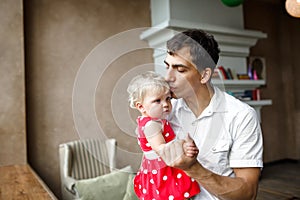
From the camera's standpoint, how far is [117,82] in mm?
627

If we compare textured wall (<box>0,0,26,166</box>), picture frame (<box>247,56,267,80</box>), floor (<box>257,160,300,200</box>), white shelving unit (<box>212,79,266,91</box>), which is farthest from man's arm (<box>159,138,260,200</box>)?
picture frame (<box>247,56,267,80</box>)

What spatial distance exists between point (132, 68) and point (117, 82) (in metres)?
0.05

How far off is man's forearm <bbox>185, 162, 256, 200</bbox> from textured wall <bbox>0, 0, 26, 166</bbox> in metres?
2.51

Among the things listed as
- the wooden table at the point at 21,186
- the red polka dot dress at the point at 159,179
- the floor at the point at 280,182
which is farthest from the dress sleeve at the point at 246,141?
the floor at the point at 280,182

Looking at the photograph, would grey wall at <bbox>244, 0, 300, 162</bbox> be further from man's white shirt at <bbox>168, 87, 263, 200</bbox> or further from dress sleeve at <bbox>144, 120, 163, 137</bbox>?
dress sleeve at <bbox>144, 120, 163, 137</bbox>

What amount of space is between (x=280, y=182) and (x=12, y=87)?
3.54 m

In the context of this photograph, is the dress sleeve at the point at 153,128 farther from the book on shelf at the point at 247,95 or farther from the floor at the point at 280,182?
the book on shelf at the point at 247,95

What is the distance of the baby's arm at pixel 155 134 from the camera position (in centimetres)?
58

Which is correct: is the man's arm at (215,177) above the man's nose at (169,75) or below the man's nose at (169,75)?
below

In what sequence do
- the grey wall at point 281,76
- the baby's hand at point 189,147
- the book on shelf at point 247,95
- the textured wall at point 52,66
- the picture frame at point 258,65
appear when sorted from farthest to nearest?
the grey wall at point 281,76 → the picture frame at point 258,65 → the book on shelf at point 247,95 → the textured wall at point 52,66 → the baby's hand at point 189,147

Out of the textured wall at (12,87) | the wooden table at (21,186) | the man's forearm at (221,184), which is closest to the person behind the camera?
the man's forearm at (221,184)

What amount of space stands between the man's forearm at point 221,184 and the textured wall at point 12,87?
251cm

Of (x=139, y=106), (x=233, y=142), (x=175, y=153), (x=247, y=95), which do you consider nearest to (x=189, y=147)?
(x=175, y=153)

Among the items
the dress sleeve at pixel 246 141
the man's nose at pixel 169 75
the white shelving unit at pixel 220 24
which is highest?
the white shelving unit at pixel 220 24
